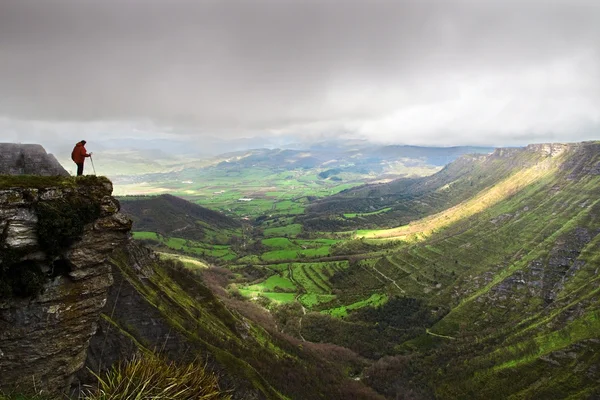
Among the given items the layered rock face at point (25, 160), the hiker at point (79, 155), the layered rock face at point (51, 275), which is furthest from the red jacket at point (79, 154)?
the layered rock face at point (51, 275)

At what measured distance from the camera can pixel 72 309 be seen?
944 inches

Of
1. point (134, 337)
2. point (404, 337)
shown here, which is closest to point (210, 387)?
point (134, 337)

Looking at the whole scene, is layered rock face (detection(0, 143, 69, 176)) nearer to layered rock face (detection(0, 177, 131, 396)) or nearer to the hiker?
the hiker

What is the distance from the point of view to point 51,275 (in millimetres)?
22922

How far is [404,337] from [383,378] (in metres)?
35.7

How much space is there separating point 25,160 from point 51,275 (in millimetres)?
11126

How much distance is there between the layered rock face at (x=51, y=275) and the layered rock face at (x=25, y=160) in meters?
6.88

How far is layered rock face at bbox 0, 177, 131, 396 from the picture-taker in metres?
21.0

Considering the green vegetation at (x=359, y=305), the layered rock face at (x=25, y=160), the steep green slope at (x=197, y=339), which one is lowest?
the green vegetation at (x=359, y=305)

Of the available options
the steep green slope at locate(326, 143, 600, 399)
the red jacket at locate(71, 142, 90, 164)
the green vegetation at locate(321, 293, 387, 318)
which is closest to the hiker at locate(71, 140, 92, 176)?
the red jacket at locate(71, 142, 90, 164)

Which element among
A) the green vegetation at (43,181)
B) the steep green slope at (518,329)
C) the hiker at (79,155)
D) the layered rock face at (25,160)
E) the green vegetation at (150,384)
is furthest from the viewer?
the steep green slope at (518,329)

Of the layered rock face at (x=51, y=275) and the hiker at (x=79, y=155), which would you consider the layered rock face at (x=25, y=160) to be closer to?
the hiker at (x=79, y=155)

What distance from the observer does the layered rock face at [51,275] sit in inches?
829

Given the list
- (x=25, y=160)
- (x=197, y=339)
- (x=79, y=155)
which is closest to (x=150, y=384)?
(x=79, y=155)
